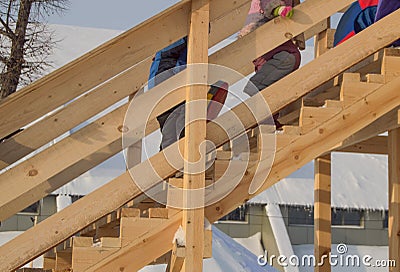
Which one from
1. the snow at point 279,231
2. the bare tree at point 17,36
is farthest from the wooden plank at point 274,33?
the snow at point 279,231

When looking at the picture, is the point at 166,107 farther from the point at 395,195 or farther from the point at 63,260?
the point at 395,195

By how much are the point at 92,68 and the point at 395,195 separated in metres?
3.82

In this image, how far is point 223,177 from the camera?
17.8 feet

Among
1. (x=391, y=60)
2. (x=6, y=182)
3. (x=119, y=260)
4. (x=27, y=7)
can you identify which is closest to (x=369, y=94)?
(x=391, y=60)

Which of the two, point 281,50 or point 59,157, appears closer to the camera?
point 59,157

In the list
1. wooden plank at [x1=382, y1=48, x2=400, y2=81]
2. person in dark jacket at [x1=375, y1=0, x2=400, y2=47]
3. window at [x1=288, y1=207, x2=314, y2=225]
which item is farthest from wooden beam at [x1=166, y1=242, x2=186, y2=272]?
window at [x1=288, y1=207, x2=314, y2=225]

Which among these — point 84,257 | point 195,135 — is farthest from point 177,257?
point 195,135

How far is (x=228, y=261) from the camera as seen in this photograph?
12.4m

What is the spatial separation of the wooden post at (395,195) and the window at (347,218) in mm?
9452

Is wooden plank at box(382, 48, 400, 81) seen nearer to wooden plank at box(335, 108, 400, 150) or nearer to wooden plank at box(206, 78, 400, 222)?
wooden plank at box(206, 78, 400, 222)

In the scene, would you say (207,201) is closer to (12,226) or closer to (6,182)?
(6,182)

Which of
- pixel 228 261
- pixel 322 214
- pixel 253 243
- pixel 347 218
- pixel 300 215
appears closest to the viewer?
pixel 322 214

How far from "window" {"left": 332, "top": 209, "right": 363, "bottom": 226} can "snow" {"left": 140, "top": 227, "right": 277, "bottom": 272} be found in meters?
4.76

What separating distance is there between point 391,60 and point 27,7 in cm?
600
